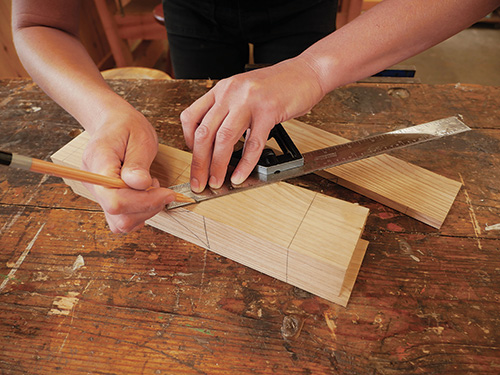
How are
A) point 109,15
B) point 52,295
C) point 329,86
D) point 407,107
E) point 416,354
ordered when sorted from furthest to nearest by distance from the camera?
point 109,15
point 407,107
point 329,86
point 52,295
point 416,354

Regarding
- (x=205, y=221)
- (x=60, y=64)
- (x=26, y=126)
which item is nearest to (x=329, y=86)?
(x=205, y=221)

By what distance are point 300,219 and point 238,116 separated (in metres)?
0.34

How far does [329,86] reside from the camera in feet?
3.52

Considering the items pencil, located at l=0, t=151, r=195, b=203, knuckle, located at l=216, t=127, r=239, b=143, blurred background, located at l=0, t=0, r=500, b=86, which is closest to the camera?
pencil, located at l=0, t=151, r=195, b=203

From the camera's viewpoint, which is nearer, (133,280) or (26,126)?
(133,280)

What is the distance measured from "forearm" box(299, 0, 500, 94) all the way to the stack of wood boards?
0.34m

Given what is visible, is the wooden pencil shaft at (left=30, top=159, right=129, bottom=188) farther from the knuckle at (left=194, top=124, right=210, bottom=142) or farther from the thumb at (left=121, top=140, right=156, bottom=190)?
the knuckle at (left=194, top=124, right=210, bottom=142)

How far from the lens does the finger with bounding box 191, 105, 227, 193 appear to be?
93 centimetres

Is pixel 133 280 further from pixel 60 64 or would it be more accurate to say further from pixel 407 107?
pixel 407 107

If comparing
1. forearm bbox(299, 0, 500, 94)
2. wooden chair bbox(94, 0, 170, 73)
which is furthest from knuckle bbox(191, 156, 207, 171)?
wooden chair bbox(94, 0, 170, 73)

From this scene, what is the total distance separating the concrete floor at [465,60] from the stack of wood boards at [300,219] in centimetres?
347

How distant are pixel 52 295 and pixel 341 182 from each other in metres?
0.98

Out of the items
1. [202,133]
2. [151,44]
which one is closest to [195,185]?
[202,133]

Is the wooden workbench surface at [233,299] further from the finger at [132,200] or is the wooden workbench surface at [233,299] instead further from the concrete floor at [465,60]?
the concrete floor at [465,60]
